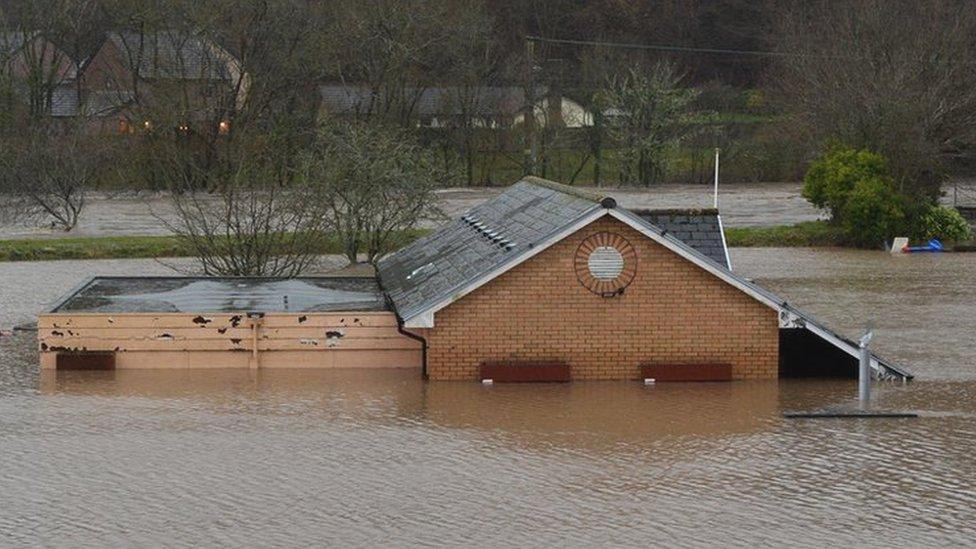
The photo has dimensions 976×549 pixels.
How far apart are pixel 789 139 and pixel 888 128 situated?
19.6 metres

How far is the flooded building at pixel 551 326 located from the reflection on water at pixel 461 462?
33 cm

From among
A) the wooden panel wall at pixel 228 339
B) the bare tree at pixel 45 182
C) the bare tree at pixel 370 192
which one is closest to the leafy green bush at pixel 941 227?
the bare tree at pixel 370 192

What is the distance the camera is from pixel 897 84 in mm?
42844

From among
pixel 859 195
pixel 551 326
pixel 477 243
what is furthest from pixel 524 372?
pixel 859 195

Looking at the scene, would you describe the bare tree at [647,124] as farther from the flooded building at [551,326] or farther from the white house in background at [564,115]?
the flooded building at [551,326]

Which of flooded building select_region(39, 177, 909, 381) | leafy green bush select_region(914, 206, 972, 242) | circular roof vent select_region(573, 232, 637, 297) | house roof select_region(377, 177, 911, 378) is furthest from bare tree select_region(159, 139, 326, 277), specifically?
leafy green bush select_region(914, 206, 972, 242)

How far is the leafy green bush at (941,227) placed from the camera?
128 feet

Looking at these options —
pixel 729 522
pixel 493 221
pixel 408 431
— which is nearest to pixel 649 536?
pixel 729 522

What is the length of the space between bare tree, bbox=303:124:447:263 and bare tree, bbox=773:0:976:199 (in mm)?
13914

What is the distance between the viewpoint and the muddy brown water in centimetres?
1290

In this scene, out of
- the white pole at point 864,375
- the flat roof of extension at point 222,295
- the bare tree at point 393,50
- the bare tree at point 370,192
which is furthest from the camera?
the bare tree at point 393,50

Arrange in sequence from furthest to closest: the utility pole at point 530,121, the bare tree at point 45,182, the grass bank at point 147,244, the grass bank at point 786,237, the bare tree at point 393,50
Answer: the bare tree at point 393,50
the utility pole at point 530,121
the bare tree at point 45,182
the grass bank at point 786,237
the grass bank at point 147,244

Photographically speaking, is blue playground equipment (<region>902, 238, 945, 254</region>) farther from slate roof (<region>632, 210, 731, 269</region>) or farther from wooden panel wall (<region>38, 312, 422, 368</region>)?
wooden panel wall (<region>38, 312, 422, 368</region>)

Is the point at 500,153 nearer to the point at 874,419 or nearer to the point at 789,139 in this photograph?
the point at 789,139
